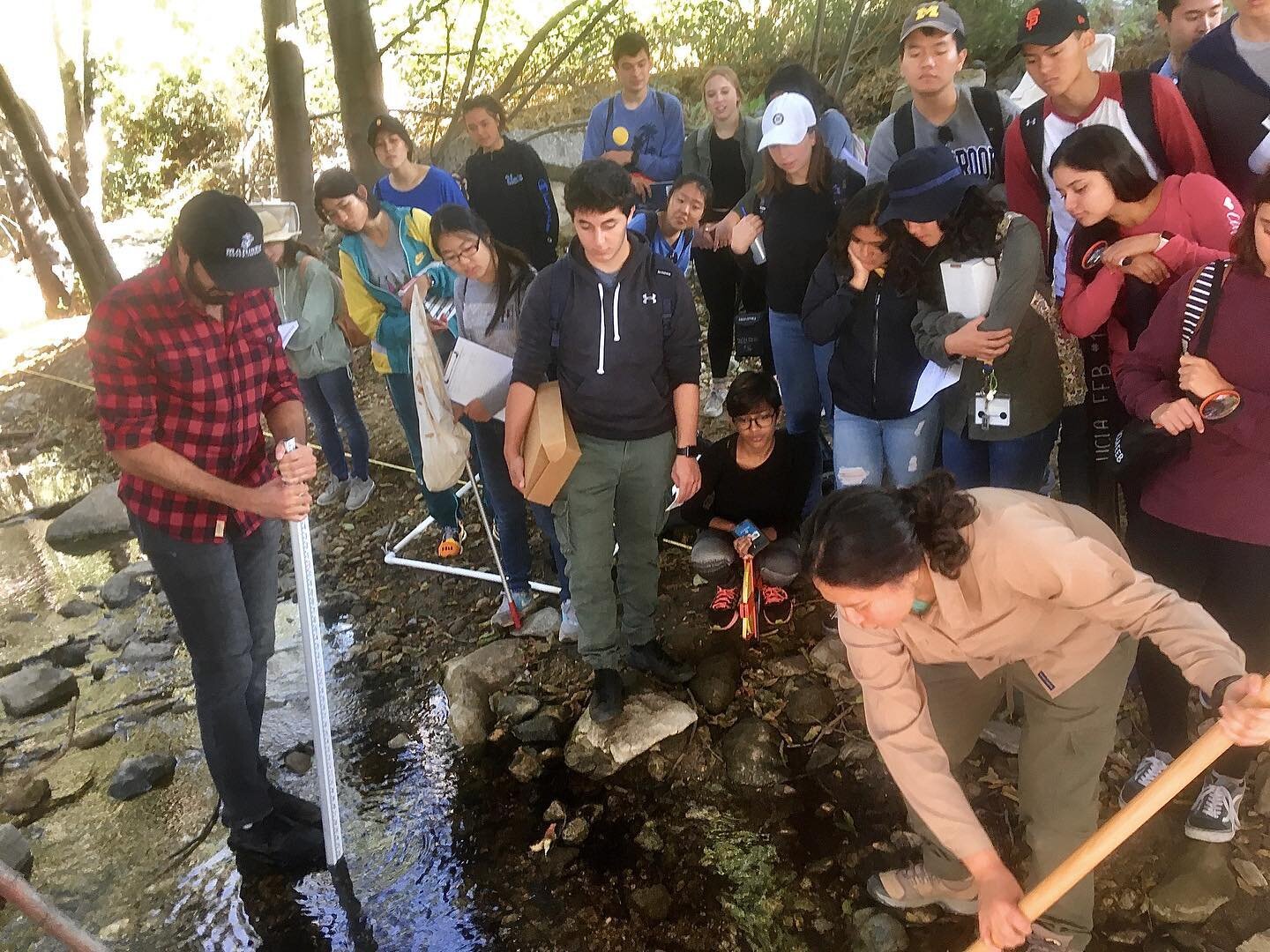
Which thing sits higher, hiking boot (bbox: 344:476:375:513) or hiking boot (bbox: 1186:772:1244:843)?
hiking boot (bbox: 344:476:375:513)

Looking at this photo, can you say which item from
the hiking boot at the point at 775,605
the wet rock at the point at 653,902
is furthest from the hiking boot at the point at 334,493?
the wet rock at the point at 653,902

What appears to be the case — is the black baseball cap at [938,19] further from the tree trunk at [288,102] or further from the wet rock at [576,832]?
the tree trunk at [288,102]

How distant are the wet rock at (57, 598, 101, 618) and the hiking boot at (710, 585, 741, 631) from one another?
153 inches

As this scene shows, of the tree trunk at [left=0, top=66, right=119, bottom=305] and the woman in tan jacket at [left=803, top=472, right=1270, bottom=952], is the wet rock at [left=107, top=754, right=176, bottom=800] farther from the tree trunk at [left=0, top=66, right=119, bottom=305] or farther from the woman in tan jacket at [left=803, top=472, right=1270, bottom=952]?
the tree trunk at [left=0, top=66, right=119, bottom=305]

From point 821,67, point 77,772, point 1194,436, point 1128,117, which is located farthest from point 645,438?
point 821,67

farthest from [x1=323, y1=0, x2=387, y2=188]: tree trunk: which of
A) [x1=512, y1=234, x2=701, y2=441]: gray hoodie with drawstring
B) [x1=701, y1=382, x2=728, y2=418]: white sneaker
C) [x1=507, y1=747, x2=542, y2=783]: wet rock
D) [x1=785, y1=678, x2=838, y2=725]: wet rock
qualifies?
[x1=785, y1=678, x2=838, y2=725]: wet rock

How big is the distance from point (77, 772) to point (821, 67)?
8.86 meters

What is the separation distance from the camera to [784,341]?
4031 millimetres

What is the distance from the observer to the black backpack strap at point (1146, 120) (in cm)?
288

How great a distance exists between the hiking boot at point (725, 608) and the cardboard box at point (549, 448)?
122 centimetres

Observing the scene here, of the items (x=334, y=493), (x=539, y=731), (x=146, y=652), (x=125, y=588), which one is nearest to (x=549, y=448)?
(x=539, y=731)

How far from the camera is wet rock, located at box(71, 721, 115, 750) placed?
402 cm

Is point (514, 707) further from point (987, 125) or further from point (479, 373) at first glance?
point (987, 125)

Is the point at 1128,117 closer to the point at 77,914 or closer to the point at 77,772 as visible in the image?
the point at 77,914
